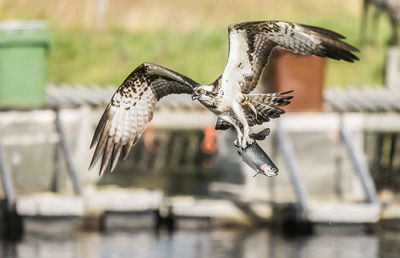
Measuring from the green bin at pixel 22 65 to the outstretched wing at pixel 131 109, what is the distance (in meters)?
12.5

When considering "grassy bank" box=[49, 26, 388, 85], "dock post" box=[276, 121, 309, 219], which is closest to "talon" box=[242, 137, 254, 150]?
"dock post" box=[276, 121, 309, 219]

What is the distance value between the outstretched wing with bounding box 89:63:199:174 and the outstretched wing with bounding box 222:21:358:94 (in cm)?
109

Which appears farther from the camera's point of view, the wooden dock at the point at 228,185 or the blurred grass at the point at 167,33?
the blurred grass at the point at 167,33

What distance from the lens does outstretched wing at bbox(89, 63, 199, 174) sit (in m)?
16.5

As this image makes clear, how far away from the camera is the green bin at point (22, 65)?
2911 centimetres

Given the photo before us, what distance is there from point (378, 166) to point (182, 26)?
949 inches

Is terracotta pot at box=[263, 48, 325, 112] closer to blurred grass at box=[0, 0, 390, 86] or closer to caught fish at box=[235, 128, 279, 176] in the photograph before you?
caught fish at box=[235, 128, 279, 176]

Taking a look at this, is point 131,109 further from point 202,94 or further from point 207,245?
point 207,245

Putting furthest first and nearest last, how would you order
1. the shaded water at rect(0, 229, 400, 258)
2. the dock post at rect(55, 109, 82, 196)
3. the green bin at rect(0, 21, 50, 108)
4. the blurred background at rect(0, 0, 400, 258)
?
the green bin at rect(0, 21, 50, 108) < the dock post at rect(55, 109, 82, 196) < the blurred background at rect(0, 0, 400, 258) < the shaded water at rect(0, 229, 400, 258)

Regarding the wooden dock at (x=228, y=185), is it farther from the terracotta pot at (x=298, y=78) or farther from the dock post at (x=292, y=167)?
the terracotta pot at (x=298, y=78)

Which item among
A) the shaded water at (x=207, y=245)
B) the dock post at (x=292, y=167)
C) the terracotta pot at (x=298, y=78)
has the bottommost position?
the shaded water at (x=207, y=245)

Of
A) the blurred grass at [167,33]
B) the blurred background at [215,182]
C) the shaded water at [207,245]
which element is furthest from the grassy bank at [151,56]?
the shaded water at [207,245]

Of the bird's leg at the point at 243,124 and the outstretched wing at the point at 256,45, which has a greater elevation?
the outstretched wing at the point at 256,45

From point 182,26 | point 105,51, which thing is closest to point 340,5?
point 182,26
